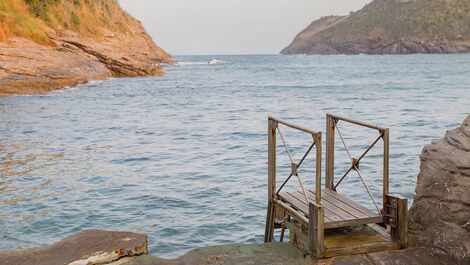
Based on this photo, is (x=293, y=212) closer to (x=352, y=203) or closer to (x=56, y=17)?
(x=352, y=203)

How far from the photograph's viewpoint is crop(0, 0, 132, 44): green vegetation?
47781 millimetres

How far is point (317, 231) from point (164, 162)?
11966mm

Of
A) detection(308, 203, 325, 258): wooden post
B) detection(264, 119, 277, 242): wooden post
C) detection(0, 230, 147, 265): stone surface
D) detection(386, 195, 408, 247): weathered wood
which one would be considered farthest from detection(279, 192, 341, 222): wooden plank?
detection(0, 230, 147, 265): stone surface

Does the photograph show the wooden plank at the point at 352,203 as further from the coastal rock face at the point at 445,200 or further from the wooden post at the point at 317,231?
the wooden post at the point at 317,231

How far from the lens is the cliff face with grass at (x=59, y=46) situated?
132 feet

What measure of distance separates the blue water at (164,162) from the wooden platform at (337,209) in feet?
8.43

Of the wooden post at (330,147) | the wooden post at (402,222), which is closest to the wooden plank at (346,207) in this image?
the wooden post at (402,222)

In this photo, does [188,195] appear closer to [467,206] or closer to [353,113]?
[467,206]

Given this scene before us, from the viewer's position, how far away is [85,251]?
7.68 m

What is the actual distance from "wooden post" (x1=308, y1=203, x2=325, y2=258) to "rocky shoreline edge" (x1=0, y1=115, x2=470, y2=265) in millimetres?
135

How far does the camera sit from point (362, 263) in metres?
7.14

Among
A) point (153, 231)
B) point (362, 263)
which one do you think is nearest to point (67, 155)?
point (153, 231)

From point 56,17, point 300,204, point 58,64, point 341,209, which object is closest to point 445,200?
point 341,209

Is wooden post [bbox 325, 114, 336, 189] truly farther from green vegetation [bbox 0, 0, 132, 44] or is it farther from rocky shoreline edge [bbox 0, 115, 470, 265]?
green vegetation [bbox 0, 0, 132, 44]
